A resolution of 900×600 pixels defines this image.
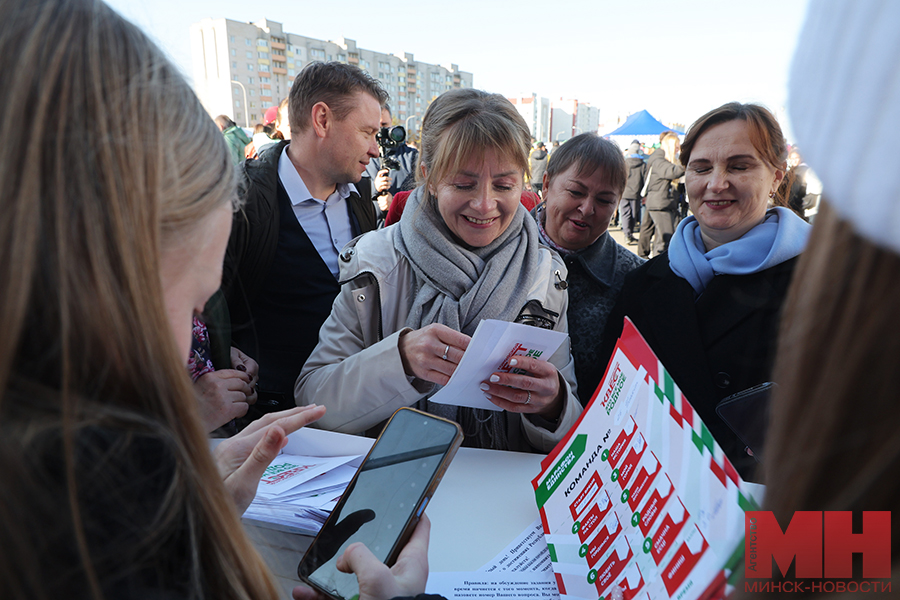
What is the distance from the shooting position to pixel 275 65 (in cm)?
6725

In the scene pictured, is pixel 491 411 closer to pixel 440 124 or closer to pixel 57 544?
pixel 440 124

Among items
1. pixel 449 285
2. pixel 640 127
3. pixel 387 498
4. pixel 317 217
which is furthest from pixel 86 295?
pixel 640 127

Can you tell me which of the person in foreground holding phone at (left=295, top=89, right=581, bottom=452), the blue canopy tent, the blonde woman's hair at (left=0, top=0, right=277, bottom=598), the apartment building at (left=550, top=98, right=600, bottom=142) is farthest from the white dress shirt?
the apartment building at (left=550, top=98, right=600, bottom=142)

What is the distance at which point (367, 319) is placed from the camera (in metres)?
1.75

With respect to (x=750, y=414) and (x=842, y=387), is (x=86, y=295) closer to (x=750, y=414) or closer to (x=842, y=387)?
(x=842, y=387)

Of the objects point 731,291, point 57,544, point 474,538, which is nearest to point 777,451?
point 57,544

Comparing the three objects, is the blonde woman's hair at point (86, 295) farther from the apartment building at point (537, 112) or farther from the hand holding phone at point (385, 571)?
the apartment building at point (537, 112)

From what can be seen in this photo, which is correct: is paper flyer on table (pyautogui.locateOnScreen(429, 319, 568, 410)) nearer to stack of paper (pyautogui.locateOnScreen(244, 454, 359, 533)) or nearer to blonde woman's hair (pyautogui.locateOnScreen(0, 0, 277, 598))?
stack of paper (pyautogui.locateOnScreen(244, 454, 359, 533))

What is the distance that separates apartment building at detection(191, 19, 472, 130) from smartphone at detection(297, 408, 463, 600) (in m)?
46.4

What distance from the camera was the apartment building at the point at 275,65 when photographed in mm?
55219

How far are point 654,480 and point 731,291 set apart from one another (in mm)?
1290

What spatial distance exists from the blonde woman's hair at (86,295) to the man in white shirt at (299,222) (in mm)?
1559

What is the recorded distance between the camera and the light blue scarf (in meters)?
1.83

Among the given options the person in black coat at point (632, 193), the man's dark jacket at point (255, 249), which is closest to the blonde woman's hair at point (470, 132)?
the man's dark jacket at point (255, 249)
